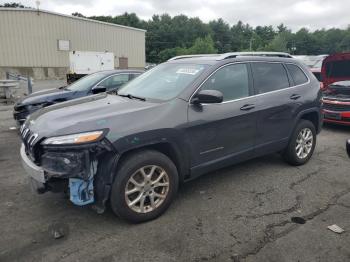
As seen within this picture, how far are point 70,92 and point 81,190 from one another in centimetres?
481

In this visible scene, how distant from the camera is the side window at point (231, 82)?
401cm

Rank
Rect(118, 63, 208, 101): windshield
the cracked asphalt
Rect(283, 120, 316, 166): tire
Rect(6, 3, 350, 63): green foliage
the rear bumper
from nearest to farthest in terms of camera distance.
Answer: the cracked asphalt → Rect(118, 63, 208, 101): windshield → Rect(283, 120, 316, 166): tire → the rear bumper → Rect(6, 3, 350, 63): green foliage

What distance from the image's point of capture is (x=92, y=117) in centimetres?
327

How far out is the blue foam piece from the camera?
3.12 m

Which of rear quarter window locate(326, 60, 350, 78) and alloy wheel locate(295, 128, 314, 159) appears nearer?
alloy wheel locate(295, 128, 314, 159)

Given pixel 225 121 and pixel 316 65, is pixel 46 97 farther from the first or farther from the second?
pixel 316 65

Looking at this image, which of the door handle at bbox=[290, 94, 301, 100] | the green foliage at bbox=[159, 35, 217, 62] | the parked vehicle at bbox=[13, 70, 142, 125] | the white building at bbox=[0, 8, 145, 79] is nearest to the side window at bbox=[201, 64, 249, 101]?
the door handle at bbox=[290, 94, 301, 100]

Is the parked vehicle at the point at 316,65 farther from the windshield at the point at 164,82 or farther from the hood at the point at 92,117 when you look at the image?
the hood at the point at 92,117

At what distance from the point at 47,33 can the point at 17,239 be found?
3091 cm

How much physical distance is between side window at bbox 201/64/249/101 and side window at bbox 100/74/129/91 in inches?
172

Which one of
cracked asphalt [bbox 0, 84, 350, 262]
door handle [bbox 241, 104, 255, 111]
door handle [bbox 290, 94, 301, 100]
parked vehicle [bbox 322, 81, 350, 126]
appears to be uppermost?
door handle [bbox 290, 94, 301, 100]

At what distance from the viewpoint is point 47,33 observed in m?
30.3

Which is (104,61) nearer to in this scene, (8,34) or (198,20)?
(8,34)

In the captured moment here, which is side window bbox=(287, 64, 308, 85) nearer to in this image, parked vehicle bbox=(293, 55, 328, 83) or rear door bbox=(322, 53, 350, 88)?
parked vehicle bbox=(293, 55, 328, 83)
